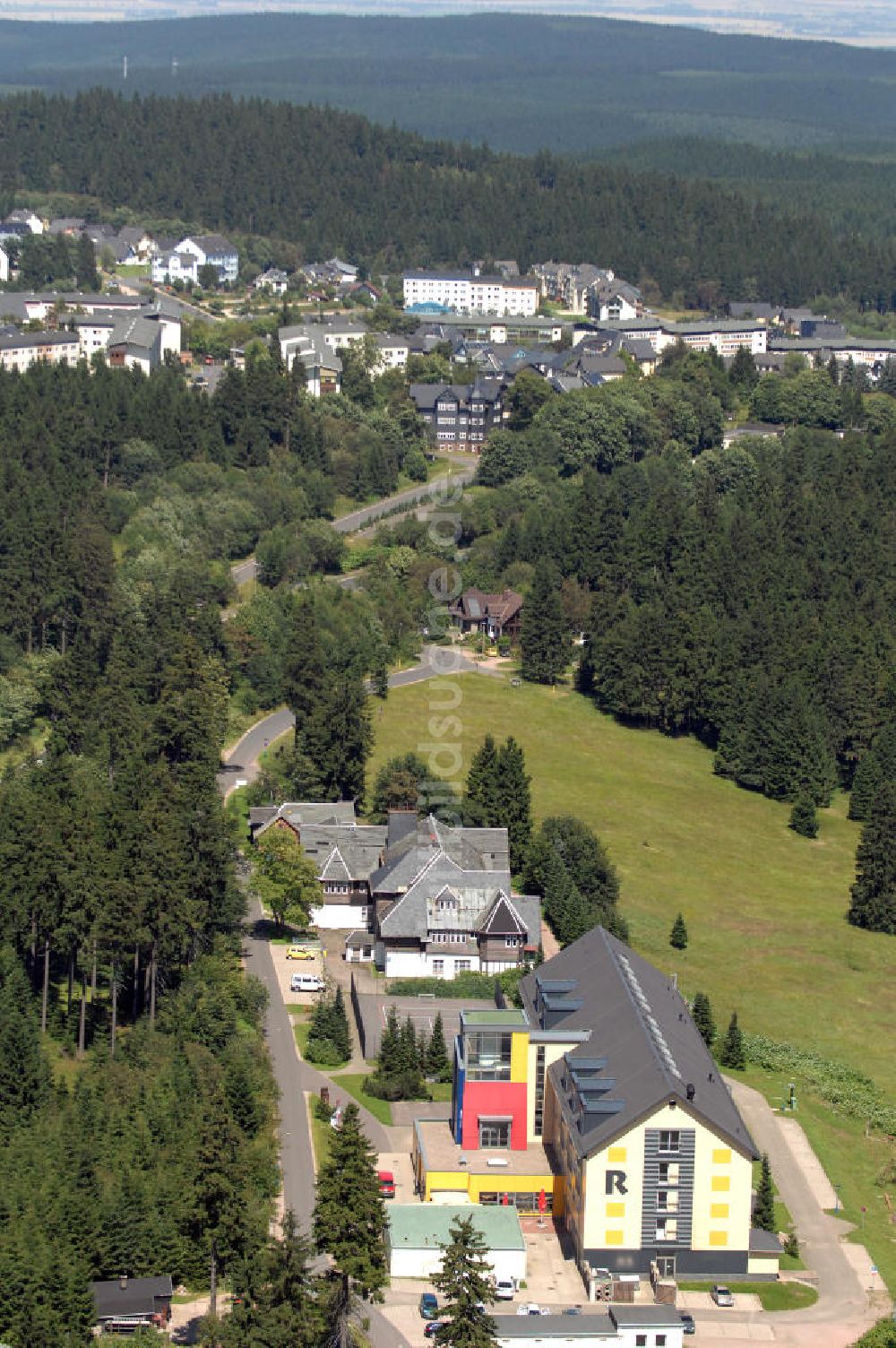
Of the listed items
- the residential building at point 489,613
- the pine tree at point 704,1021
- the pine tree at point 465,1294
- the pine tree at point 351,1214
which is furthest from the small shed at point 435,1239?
the residential building at point 489,613

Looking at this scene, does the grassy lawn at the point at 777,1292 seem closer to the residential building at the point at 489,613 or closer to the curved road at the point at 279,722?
the curved road at the point at 279,722

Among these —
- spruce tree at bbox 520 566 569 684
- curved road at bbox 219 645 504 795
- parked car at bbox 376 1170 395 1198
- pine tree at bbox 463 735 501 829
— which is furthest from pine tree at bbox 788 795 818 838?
parked car at bbox 376 1170 395 1198

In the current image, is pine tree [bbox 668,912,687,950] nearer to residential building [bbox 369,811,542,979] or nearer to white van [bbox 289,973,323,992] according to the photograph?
residential building [bbox 369,811,542,979]

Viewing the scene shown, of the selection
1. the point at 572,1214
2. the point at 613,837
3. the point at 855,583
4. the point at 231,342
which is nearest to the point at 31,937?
the point at 572,1214

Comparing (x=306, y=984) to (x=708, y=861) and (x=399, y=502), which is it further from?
(x=399, y=502)

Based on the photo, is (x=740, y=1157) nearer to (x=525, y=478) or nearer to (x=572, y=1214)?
(x=572, y=1214)

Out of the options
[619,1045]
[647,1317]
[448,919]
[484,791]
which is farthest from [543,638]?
[647,1317]
